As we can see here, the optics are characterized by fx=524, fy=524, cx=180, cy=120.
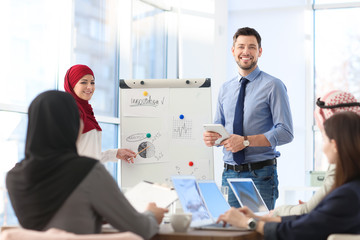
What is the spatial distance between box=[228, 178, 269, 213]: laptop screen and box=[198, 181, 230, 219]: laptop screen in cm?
11

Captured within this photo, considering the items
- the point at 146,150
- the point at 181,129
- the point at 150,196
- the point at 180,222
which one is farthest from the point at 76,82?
the point at 180,222

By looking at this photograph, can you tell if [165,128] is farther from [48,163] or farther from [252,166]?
[48,163]

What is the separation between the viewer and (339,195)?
7.08 ft

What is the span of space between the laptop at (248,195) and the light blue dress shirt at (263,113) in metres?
0.67

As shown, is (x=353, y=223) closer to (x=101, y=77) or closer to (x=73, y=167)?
(x=73, y=167)

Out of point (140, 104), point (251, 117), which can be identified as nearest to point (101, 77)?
point (140, 104)

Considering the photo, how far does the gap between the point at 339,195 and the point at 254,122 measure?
1.69 m

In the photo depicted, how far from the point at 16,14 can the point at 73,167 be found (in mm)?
3002

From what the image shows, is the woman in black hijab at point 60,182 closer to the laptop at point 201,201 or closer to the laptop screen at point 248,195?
the laptop at point 201,201

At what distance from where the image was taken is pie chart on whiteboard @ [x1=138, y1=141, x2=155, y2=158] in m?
4.04

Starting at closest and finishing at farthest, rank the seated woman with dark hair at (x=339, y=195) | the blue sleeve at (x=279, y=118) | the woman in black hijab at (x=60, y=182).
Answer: the woman in black hijab at (x=60, y=182) < the seated woman with dark hair at (x=339, y=195) < the blue sleeve at (x=279, y=118)

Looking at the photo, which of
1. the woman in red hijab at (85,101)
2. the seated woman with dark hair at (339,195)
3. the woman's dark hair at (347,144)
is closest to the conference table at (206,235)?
the seated woman with dark hair at (339,195)

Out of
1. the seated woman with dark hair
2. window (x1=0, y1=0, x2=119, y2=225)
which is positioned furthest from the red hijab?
the seated woman with dark hair

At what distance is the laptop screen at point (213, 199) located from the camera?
108 inches
